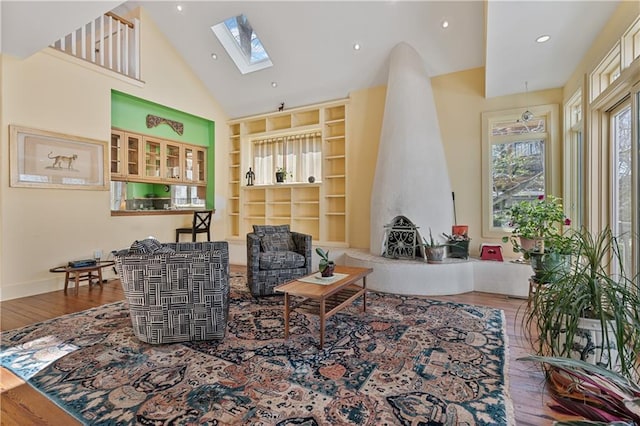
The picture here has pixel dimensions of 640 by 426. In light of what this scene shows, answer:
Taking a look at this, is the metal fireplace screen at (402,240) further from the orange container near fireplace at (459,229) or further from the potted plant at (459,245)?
the orange container near fireplace at (459,229)

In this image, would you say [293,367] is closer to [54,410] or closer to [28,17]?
[54,410]

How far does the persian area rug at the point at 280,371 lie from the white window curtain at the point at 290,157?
359 centimetres

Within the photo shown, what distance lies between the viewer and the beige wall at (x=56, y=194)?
151 inches

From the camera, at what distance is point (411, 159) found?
4402 mm

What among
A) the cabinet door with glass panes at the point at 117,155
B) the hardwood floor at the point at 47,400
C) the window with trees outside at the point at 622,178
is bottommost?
the hardwood floor at the point at 47,400

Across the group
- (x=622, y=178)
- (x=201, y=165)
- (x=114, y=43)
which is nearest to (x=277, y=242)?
(x=201, y=165)

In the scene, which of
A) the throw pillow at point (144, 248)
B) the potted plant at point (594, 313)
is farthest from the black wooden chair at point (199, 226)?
the potted plant at point (594, 313)

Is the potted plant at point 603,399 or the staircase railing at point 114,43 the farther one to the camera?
the staircase railing at point 114,43

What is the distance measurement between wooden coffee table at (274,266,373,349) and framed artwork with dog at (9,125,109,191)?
→ 3729 mm

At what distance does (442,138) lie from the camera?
4930 mm

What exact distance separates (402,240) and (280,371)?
287 cm

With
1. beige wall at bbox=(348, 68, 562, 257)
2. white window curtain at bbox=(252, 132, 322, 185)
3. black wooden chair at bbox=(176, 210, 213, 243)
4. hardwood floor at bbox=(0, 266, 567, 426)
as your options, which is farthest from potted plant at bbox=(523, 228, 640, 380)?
black wooden chair at bbox=(176, 210, 213, 243)

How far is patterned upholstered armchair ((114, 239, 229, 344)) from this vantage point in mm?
2498

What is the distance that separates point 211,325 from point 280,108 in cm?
474
